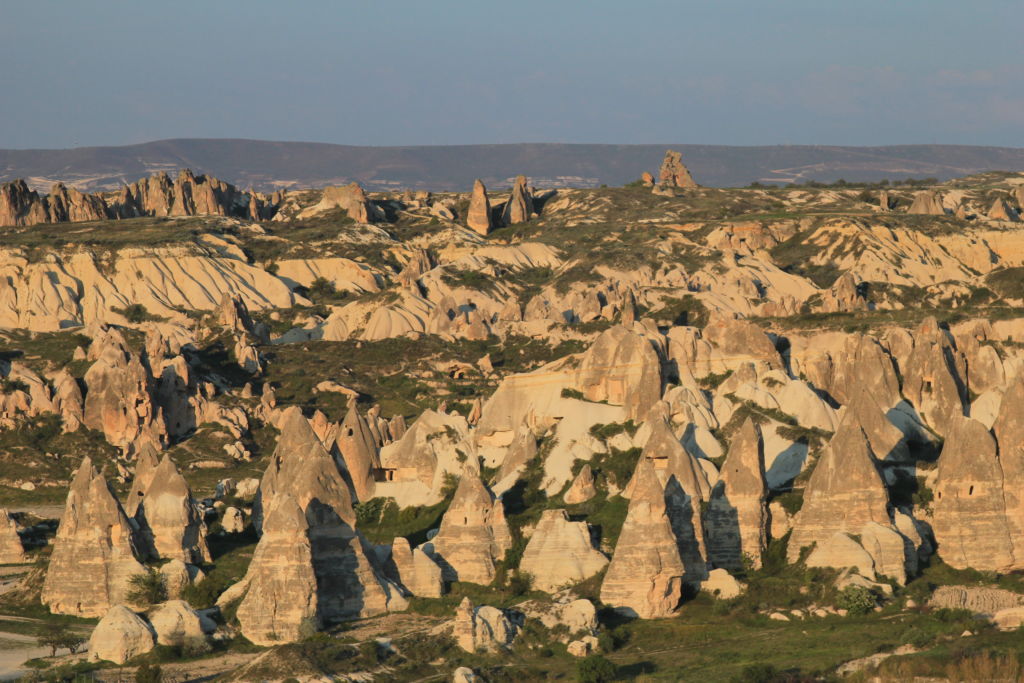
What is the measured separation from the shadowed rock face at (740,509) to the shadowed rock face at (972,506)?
5.89 metres

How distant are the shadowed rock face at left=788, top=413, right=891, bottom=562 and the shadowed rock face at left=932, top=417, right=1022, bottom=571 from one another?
7.08 feet

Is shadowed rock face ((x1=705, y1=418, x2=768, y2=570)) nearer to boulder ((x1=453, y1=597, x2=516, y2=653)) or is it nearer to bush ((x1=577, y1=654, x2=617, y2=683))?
boulder ((x1=453, y1=597, x2=516, y2=653))

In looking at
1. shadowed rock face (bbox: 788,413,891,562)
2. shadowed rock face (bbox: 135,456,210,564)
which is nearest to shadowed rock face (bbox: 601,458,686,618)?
shadowed rock face (bbox: 788,413,891,562)

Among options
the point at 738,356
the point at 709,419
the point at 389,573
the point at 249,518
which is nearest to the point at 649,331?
the point at 738,356

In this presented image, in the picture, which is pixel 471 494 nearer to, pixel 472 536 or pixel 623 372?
pixel 472 536

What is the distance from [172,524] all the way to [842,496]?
81.4ft

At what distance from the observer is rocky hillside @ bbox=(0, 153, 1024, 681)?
2375 inches

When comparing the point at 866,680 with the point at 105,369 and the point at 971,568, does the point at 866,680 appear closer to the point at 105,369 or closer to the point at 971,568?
the point at 971,568

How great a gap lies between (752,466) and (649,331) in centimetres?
2150

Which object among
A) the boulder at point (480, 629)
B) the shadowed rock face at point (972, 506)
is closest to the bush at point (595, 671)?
the boulder at point (480, 629)

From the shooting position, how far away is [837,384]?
86312mm

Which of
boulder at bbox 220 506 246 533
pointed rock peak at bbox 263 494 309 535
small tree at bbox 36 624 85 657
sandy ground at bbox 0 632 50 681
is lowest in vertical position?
sandy ground at bbox 0 632 50 681

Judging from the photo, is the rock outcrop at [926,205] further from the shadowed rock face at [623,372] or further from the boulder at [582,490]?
the boulder at [582,490]

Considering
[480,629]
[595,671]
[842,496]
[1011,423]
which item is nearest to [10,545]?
[480,629]
